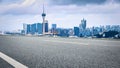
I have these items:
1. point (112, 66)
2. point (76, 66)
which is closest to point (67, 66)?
point (76, 66)

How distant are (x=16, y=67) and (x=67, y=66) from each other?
2.83ft

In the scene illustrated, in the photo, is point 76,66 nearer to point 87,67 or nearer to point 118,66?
point 87,67

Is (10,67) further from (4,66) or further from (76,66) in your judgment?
(76,66)

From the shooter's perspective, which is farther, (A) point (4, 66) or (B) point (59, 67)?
(A) point (4, 66)

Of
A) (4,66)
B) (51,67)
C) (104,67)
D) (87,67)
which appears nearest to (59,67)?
(51,67)

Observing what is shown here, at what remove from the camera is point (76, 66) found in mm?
4586

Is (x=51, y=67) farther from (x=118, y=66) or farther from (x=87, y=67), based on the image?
(x=118, y=66)

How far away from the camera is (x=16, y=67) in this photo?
4.58m

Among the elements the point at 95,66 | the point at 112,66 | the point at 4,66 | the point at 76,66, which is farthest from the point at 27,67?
the point at 112,66

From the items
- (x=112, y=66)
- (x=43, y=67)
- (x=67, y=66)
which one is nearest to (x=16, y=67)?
(x=43, y=67)

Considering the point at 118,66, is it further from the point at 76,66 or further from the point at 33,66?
the point at 33,66

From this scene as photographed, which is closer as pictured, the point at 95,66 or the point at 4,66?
the point at 95,66

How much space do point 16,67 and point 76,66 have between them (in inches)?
39.9

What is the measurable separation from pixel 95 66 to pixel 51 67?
0.74 meters
